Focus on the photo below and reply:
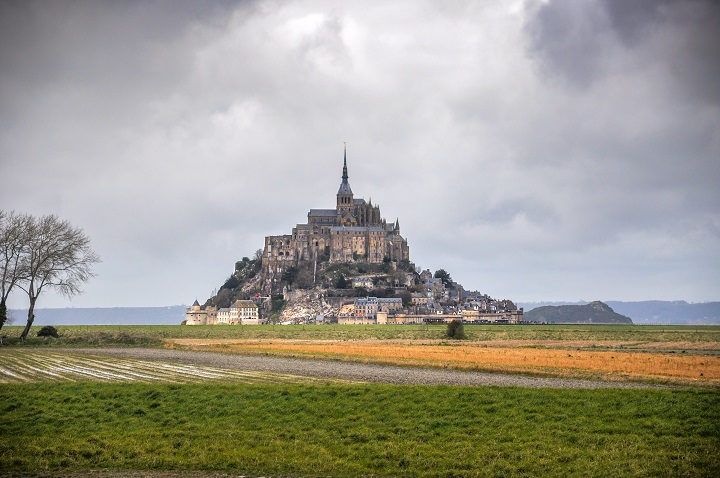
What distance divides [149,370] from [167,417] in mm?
14357

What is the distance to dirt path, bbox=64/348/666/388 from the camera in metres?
30.0

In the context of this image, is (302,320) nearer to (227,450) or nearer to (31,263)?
(31,263)

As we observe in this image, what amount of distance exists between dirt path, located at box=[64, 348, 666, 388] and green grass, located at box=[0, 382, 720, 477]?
4240 millimetres

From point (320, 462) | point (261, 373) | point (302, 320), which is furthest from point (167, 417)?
point (302, 320)

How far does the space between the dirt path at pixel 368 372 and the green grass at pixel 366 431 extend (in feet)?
13.9

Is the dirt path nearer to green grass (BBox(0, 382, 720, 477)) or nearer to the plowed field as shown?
the plowed field

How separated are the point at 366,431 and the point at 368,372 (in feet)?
47.7

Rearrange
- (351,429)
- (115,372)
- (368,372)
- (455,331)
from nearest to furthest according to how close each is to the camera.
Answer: (351,429) < (368,372) < (115,372) < (455,331)

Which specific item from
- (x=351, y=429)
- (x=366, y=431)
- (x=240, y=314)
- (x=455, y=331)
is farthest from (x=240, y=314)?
(x=366, y=431)

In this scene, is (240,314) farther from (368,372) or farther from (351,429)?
(351,429)

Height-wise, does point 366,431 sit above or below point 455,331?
below

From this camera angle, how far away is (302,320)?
185375mm

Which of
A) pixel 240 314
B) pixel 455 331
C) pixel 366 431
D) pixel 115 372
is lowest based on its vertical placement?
pixel 366 431

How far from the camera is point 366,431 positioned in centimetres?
2120
